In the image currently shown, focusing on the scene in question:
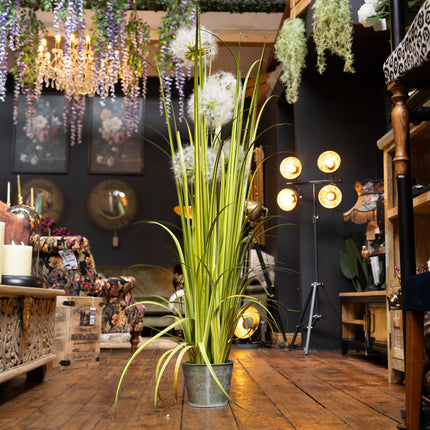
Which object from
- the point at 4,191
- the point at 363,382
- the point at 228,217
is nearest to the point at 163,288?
the point at 4,191

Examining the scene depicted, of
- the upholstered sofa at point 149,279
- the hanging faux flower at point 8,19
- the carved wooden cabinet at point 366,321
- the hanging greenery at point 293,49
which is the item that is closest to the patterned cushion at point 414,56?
the carved wooden cabinet at point 366,321

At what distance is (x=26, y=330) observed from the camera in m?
2.24

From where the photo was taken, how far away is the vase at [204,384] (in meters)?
1.82

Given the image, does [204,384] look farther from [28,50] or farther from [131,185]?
[131,185]

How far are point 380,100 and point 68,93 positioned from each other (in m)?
3.72

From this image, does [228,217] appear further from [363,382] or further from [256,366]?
[256,366]

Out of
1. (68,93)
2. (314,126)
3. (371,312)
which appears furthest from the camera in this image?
(68,93)

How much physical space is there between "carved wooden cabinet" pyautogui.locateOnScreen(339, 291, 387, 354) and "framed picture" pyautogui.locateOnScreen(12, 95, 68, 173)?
15.8ft

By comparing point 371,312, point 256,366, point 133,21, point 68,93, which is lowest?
point 256,366

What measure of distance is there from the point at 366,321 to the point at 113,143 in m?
5.09

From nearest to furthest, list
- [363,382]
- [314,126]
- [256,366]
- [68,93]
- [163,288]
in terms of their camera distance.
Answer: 1. [363,382]
2. [256,366]
3. [314,126]
4. [68,93]
5. [163,288]

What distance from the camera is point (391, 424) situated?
162 cm

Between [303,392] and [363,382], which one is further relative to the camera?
[363,382]

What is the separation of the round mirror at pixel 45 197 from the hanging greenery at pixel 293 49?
4.10 m
